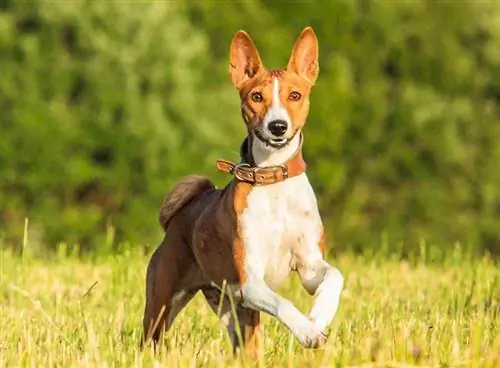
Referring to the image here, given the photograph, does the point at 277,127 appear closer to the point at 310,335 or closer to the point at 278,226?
the point at 278,226

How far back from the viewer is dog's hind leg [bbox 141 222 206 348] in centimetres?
710

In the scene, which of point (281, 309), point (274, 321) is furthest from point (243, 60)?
point (274, 321)

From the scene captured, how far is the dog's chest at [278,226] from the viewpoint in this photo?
633cm

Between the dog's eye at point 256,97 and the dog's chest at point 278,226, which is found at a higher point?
the dog's eye at point 256,97

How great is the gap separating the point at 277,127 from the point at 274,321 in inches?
76.5

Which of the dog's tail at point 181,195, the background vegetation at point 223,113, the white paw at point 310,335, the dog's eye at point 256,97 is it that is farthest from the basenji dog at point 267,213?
the background vegetation at point 223,113

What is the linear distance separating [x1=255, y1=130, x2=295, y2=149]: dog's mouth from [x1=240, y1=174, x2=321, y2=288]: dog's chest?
7.4 inches

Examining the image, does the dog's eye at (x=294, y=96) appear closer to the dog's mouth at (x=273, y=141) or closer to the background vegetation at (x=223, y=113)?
the dog's mouth at (x=273, y=141)

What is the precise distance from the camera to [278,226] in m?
6.35

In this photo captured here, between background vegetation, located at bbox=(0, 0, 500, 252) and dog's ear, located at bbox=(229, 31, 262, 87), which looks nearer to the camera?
dog's ear, located at bbox=(229, 31, 262, 87)

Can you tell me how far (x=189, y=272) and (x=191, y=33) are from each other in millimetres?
32622

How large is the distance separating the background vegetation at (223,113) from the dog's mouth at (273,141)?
22.3 meters

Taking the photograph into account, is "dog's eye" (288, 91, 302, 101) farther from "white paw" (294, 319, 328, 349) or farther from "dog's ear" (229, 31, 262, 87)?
"white paw" (294, 319, 328, 349)

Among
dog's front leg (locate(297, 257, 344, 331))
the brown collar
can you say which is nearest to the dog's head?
the brown collar
